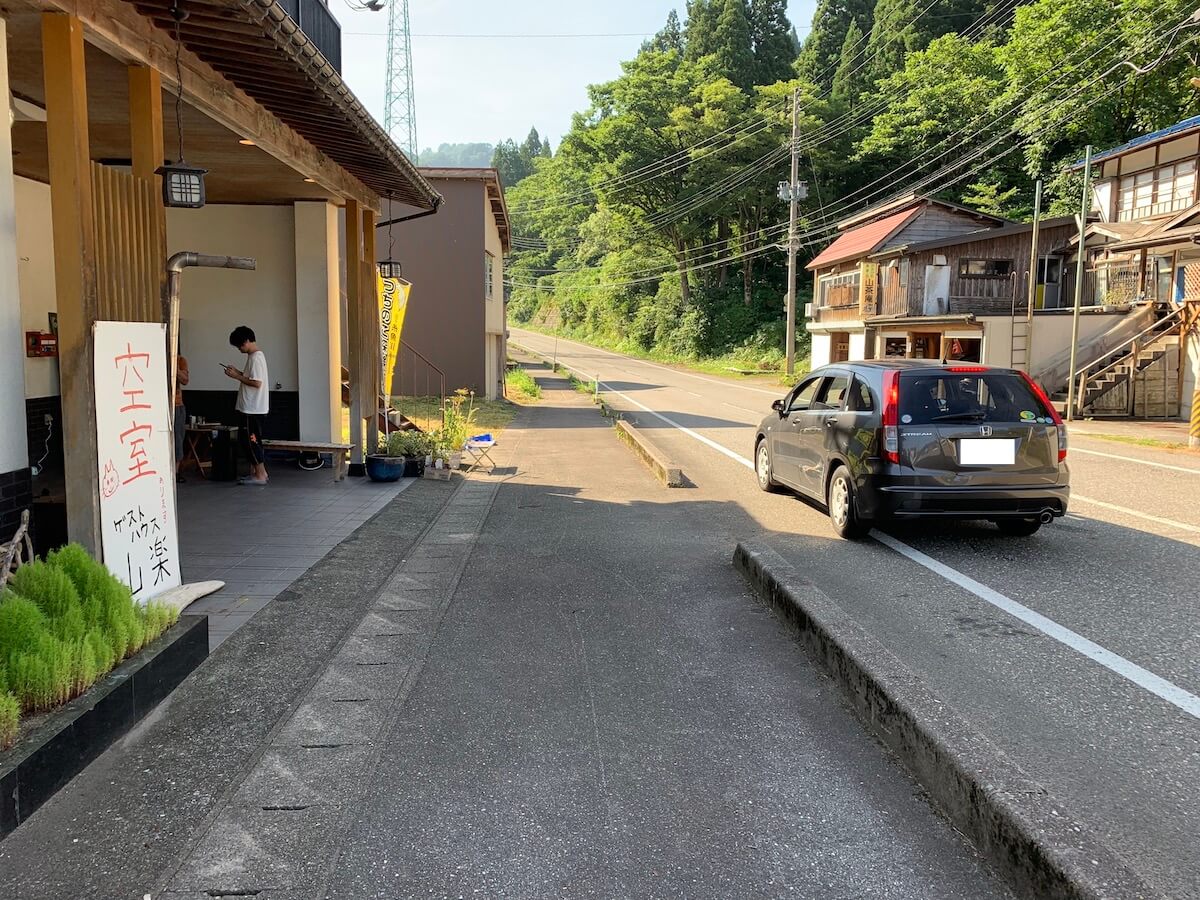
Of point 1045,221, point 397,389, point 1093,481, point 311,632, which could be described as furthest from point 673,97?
point 311,632

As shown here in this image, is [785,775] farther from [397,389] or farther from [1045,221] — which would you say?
[1045,221]

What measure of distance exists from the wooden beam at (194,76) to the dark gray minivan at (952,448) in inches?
222

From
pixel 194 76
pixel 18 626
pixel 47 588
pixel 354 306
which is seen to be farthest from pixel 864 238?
pixel 18 626

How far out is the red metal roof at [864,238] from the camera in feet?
115

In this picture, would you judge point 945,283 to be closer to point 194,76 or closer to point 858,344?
point 858,344

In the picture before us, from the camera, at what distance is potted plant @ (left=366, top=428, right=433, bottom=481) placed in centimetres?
1088

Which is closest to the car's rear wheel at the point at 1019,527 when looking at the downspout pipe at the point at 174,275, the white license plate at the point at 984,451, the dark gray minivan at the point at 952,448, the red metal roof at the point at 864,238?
the dark gray minivan at the point at 952,448

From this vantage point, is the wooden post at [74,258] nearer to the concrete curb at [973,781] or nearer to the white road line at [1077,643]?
the concrete curb at [973,781]

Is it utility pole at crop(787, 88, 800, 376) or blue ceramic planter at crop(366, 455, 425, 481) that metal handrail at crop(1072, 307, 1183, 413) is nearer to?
utility pole at crop(787, 88, 800, 376)

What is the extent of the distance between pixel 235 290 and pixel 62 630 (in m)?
9.07

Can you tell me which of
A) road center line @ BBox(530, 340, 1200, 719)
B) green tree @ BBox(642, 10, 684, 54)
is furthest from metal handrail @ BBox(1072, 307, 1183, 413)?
green tree @ BBox(642, 10, 684, 54)

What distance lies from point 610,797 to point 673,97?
51402mm

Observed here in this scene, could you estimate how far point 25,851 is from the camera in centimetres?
284

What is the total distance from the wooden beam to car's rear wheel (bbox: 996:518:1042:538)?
7.21 m
